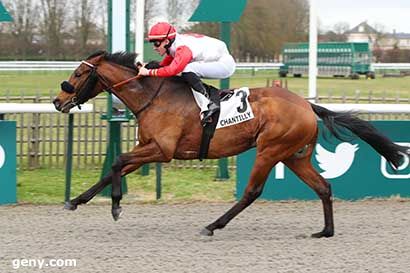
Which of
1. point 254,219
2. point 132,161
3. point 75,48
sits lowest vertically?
point 254,219

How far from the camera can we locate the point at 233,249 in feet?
20.1

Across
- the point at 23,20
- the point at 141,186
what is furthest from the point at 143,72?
the point at 23,20

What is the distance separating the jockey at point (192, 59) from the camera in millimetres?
6574

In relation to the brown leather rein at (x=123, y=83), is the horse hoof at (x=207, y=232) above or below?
below

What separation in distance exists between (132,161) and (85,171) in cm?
410

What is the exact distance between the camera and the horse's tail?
23.4 ft

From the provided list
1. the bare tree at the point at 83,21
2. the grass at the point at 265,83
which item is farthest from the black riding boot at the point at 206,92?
the grass at the point at 265,83

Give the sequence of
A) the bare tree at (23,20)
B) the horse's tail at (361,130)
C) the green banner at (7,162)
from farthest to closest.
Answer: the bare tree at (23,20)
the green banner at (7,162)
the horse's tail at (361,130)

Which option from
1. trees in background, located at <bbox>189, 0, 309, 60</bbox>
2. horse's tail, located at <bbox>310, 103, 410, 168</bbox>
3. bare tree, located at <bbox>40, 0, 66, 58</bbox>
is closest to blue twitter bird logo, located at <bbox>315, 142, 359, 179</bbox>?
horse's tail, located at <bbox>310, 103, 410, 168</bbox>

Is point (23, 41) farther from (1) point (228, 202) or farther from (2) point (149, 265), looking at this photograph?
(2) point (149, 265)

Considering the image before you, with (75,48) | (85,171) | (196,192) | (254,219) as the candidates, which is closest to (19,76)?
(75,48)

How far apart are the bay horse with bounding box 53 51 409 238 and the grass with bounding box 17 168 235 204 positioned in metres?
1.97

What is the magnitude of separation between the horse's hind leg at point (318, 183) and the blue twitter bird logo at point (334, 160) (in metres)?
1.68

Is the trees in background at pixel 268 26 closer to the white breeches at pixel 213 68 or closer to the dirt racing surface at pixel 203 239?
the dirt racing surface at pixel 203 239
